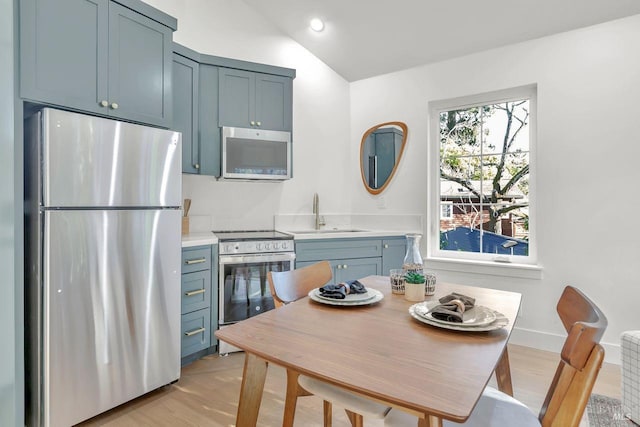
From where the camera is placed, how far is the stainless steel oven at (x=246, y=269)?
104 inches

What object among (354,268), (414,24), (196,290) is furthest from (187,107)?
(414,24)

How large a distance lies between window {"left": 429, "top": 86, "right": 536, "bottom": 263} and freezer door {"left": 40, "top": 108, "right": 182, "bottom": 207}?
244cm

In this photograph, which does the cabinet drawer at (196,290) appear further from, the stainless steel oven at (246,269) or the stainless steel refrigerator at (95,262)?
the stainless steel refrigerator at (95,262)

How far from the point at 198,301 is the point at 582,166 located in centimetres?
303

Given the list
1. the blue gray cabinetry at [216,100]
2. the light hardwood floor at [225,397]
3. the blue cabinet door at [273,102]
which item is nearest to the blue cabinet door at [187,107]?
the blue gray cabinetry at [216,100]

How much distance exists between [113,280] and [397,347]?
1599mm

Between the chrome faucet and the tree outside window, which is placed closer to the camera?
the tree outside window

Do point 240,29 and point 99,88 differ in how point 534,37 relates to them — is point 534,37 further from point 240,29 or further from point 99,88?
point 99,88

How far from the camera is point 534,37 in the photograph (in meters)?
2.81

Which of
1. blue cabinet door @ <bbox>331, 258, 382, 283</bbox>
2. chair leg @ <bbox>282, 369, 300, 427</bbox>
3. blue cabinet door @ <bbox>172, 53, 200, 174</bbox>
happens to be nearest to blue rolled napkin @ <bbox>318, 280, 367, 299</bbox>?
chair leg @ <bbox>282, 369, 300, 427</bbox>

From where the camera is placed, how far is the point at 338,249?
309cm

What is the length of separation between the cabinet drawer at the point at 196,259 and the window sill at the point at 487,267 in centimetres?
201

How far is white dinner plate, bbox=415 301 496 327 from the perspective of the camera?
101 cm

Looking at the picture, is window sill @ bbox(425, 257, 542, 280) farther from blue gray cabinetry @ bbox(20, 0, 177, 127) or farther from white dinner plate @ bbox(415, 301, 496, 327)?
blue gray cabinetry @ bbox(20, 0, 177, 127)
